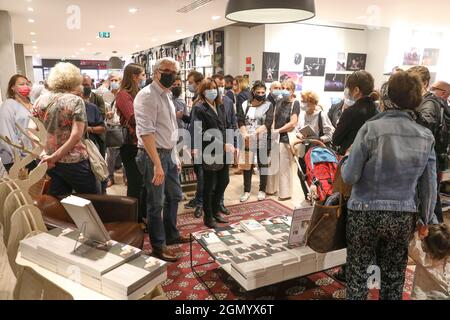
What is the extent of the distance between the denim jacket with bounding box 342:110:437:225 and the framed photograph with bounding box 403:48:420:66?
25.1 ft

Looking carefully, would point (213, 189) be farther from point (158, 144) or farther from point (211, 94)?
point (158, 144)

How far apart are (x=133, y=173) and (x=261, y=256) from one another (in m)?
1.67

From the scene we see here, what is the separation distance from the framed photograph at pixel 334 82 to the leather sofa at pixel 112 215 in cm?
665

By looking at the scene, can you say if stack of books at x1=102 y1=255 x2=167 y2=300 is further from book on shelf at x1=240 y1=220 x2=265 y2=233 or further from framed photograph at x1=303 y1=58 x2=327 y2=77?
framed photograph at x1=303 y1=58 x2=327 y2=77

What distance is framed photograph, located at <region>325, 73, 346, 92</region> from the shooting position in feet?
→ 26.5

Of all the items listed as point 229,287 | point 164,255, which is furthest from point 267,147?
point 229,287

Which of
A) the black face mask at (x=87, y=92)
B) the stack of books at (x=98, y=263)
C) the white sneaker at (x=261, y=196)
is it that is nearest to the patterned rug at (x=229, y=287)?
the stack of books at (x=98, y=263)

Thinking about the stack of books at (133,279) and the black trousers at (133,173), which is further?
the black trousers at (133,173)

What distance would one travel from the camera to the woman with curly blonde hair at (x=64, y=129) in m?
2.39

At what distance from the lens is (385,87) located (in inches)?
72.2

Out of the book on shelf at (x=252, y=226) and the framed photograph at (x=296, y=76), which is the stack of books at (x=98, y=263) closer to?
the book on shelf at (x=252, y=226)

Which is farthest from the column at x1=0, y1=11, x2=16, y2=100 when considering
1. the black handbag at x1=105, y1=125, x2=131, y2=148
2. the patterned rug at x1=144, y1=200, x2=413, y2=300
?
the patterned rug at x1=144, y1=200, x2=413, y2=300

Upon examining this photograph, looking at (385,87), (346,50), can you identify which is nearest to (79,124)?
(385,87)

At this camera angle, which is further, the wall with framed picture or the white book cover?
the wall with framed picture
